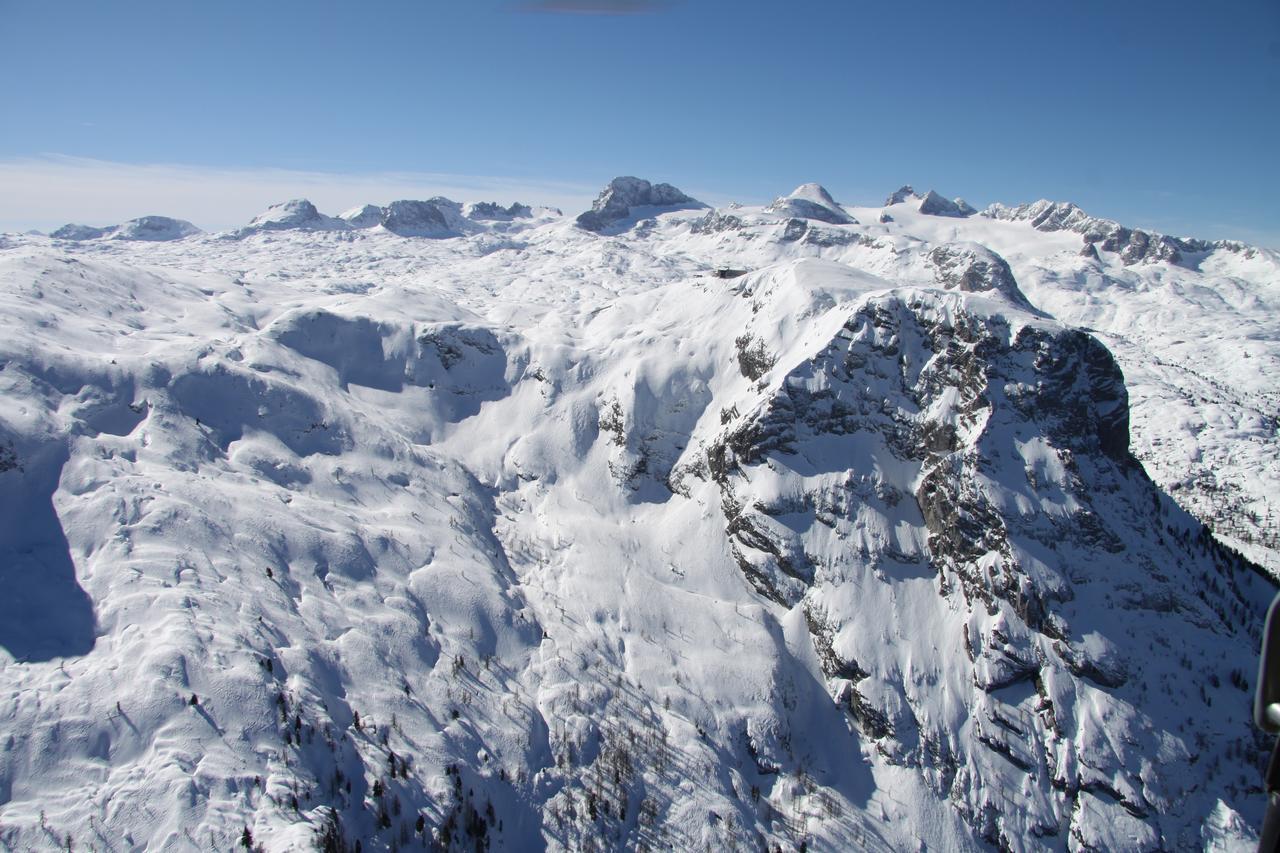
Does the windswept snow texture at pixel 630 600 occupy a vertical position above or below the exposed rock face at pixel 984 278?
below

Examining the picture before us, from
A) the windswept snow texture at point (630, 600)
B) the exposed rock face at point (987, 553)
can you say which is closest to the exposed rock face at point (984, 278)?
the windswept snow texture at point (630, 600)

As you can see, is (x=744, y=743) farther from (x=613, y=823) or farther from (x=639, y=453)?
(x=639, y=453)

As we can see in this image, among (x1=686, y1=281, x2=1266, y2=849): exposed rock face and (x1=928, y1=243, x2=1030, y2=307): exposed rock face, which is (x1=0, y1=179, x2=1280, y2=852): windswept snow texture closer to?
(x1=686, y1=281, x2=1266, y2=849): exposed rock face

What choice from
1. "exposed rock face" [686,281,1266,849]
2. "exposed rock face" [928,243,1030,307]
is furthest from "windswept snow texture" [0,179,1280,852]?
"exposed rock face" [928,243,1030,307]

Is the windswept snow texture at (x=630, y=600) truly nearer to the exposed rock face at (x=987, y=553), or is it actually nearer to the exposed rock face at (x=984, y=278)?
the exposed rock face at (x=987, y=553)

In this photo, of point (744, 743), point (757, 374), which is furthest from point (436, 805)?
point (757, 374)

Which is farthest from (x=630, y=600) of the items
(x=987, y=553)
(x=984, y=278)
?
(x=984, y=278)

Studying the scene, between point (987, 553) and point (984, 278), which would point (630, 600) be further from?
point (984, 278)

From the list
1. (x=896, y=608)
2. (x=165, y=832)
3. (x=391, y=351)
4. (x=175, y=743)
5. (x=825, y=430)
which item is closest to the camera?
(x=165, y=832)

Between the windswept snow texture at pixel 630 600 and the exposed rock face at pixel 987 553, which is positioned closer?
the windswept snow texture at pixel 630 600
